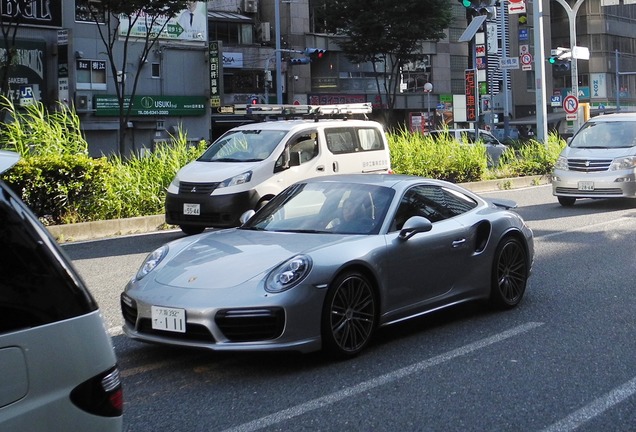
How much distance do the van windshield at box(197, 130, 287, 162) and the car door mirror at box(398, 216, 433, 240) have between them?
7.12m

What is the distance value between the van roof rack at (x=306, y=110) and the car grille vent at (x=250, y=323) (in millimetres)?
10660

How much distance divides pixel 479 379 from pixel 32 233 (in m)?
3.84

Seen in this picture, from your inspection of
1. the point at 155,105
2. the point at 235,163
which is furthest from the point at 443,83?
the point at 235,163

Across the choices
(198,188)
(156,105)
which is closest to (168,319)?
(198,188)

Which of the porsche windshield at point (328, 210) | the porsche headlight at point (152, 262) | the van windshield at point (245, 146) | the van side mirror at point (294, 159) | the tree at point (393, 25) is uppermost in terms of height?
the tree at point (393, 25)

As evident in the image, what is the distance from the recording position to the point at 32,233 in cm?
265

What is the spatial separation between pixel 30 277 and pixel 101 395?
16.2 inches

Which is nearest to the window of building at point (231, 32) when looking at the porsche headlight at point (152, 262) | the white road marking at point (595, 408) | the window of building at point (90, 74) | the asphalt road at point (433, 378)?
the window of building at point (90, 74)

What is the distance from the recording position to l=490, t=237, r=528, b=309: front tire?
7895 mm

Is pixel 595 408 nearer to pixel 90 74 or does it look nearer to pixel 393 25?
pixel 90 74

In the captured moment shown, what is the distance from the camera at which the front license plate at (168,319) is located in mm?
5840

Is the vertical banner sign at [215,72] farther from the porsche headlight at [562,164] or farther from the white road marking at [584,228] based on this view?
the white road marking at [584,228]

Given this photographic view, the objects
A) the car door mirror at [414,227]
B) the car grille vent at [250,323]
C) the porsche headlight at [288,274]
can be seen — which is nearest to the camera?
the car grille vent at [250,323]

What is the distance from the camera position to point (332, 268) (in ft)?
20.0
